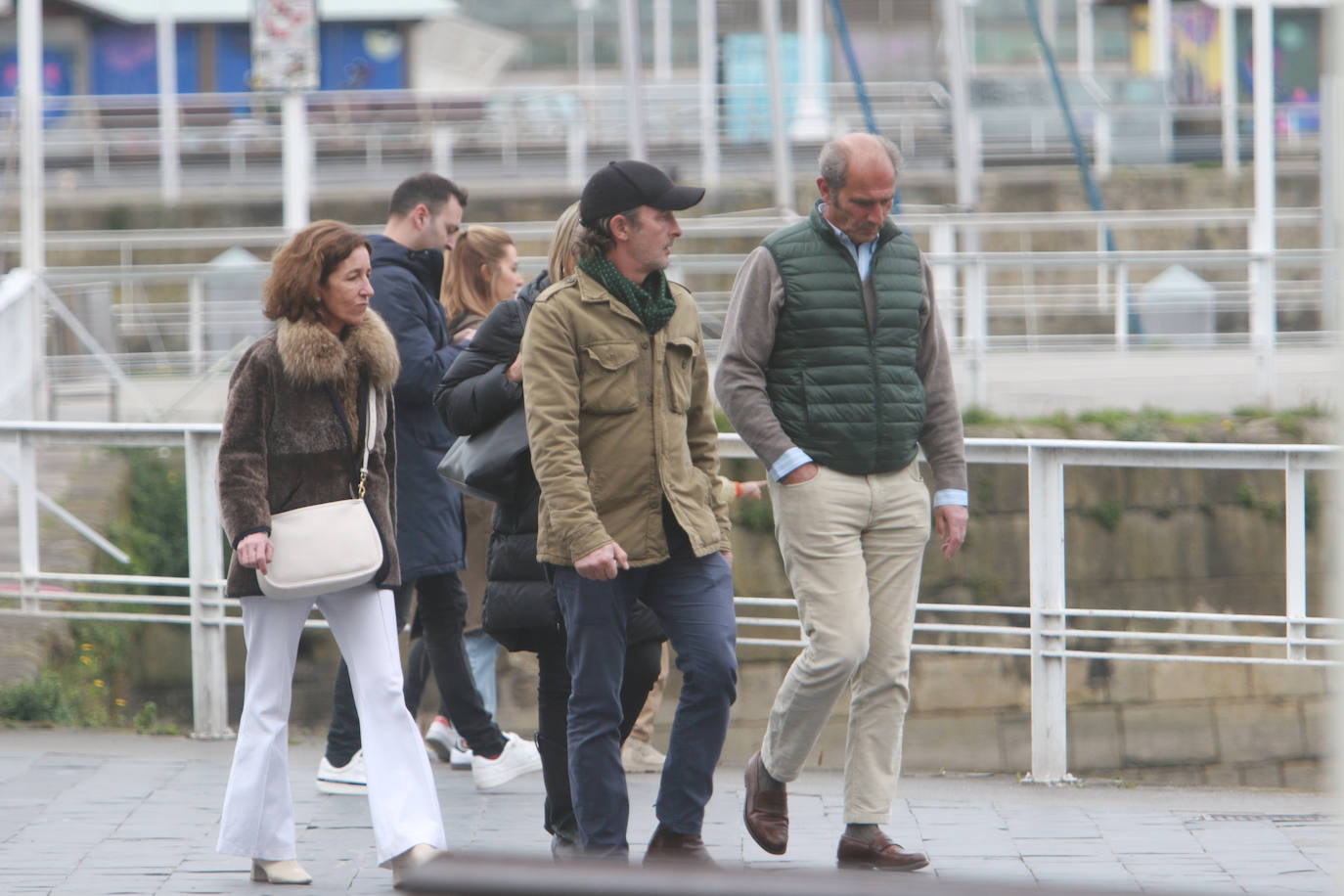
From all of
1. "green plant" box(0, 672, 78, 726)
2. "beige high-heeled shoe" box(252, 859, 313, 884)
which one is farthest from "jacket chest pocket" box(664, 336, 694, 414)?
"green plant" box(0, 672, 78, 726)

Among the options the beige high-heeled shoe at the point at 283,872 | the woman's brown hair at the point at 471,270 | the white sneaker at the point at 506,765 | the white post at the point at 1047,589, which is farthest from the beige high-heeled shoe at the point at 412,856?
the white post at the point at 1047,589

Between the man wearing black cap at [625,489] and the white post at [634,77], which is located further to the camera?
Answer: the white post at [634,77]

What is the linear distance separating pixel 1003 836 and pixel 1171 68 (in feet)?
112

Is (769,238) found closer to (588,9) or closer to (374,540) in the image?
(374,540)

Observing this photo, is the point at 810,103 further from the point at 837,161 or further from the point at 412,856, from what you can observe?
the point at 412,856

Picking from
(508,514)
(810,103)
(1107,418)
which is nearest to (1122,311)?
(1107,418)

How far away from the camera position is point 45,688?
277 inches

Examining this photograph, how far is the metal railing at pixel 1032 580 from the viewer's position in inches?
235

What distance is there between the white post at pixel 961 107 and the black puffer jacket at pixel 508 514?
11.1 m

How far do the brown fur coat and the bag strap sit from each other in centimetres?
1

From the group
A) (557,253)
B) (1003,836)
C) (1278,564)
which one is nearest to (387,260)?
(557,253)

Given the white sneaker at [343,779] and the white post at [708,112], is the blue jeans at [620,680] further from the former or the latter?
the white post at [708,112]

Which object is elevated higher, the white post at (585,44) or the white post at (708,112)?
the white post at (585,44)


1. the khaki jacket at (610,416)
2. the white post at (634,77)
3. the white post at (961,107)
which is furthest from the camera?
the white post at (634,77)
